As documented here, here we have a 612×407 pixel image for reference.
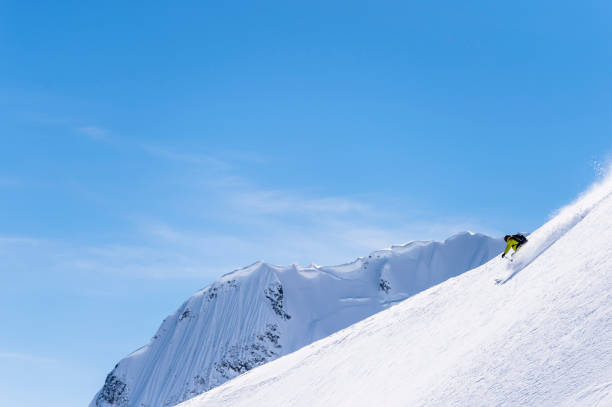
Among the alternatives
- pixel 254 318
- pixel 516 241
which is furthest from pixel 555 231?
pixel 254 318

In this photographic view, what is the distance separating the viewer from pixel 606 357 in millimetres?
12453

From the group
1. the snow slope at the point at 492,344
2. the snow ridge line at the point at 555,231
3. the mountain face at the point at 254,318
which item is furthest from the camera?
the mountain face at the point at 254,318

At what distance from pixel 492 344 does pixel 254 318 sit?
124 meters

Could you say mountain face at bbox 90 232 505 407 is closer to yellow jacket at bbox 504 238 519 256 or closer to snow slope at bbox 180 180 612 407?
snow slope at bbox 180 180 612 407

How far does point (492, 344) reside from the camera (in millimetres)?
16500

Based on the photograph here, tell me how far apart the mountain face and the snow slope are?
100421 mm

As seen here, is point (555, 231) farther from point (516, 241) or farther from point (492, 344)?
point (492, 344)

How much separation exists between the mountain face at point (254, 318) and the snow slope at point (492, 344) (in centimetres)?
10042

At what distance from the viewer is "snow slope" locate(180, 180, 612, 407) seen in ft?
44.0

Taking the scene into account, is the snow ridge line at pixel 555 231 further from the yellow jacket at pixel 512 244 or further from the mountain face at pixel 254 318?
the mountain face at pixel 254 318

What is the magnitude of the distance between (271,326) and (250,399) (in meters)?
110

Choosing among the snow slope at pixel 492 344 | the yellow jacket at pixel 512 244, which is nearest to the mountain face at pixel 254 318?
the snow slope at pixel 492 344

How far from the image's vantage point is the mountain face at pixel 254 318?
131m

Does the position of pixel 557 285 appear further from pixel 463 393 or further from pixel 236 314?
pixel 236 314
